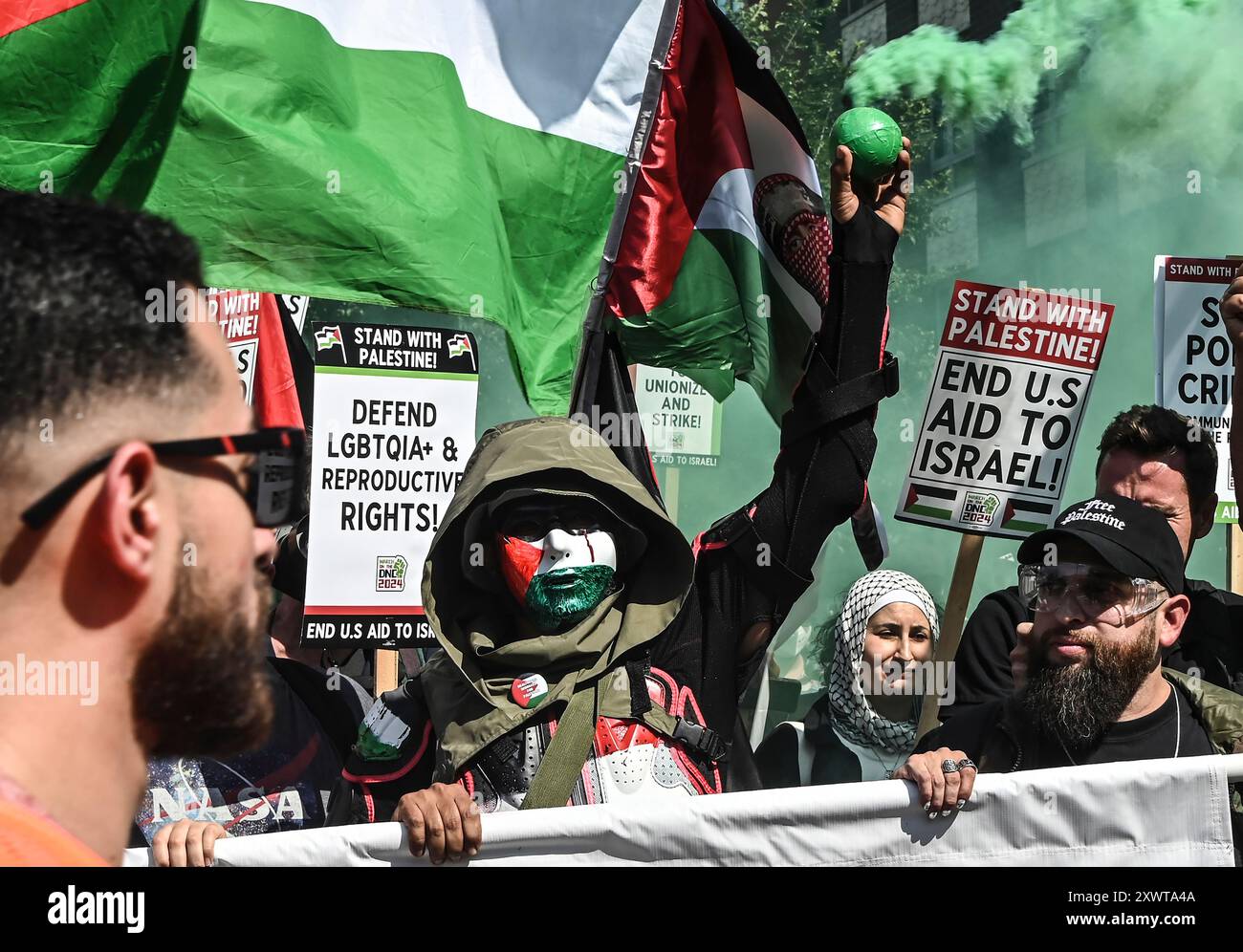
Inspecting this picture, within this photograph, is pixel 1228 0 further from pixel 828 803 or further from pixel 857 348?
pixel 828 803

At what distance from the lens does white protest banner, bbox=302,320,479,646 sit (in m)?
5.11

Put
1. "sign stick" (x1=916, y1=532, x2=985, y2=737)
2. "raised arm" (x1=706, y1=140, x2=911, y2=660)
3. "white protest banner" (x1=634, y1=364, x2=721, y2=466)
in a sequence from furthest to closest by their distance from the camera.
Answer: "white protest banner" (x1=634, y1=364, x2=721, y2=466) < "sign stick" (x1=916, y1=532, x2=985, y2=737) < "raised arm" (x1=706, y1=140, x2=911, y2=660)

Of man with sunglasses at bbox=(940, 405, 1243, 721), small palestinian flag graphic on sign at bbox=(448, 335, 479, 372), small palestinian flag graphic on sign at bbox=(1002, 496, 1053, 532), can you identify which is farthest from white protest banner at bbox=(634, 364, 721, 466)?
man with sunglasses at bbox=(940, 405, 1243, 721)

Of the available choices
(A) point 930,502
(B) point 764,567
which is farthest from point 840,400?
(A) point 930,502

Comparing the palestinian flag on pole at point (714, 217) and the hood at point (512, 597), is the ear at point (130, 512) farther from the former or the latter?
the palestinian flag on pole at point (714, 217)

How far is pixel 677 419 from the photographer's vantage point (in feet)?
Answer: 34.1

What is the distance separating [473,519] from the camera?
3479mm

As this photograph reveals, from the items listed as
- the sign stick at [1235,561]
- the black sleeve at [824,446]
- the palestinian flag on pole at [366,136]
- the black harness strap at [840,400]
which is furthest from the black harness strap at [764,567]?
the sign stick at [1235,561]

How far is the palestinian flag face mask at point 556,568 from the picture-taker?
10.8 ft

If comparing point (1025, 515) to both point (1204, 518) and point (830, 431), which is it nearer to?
point (1204, 518)

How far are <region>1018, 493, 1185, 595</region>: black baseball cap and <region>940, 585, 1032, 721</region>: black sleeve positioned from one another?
542 millimetres

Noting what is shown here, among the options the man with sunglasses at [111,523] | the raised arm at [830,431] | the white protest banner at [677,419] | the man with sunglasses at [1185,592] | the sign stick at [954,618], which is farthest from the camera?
the white protest banner at [677,419]

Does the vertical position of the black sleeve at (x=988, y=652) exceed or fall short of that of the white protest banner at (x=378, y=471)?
it falls short

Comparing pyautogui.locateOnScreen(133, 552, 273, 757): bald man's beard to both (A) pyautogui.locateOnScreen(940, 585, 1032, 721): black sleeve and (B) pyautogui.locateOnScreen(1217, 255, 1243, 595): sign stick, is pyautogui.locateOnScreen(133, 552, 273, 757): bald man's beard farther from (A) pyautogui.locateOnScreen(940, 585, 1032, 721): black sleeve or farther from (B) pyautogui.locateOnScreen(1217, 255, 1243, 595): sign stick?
(B) pyautogui.locateOnScreen(1217, 255, 1243, 595): sign stick
